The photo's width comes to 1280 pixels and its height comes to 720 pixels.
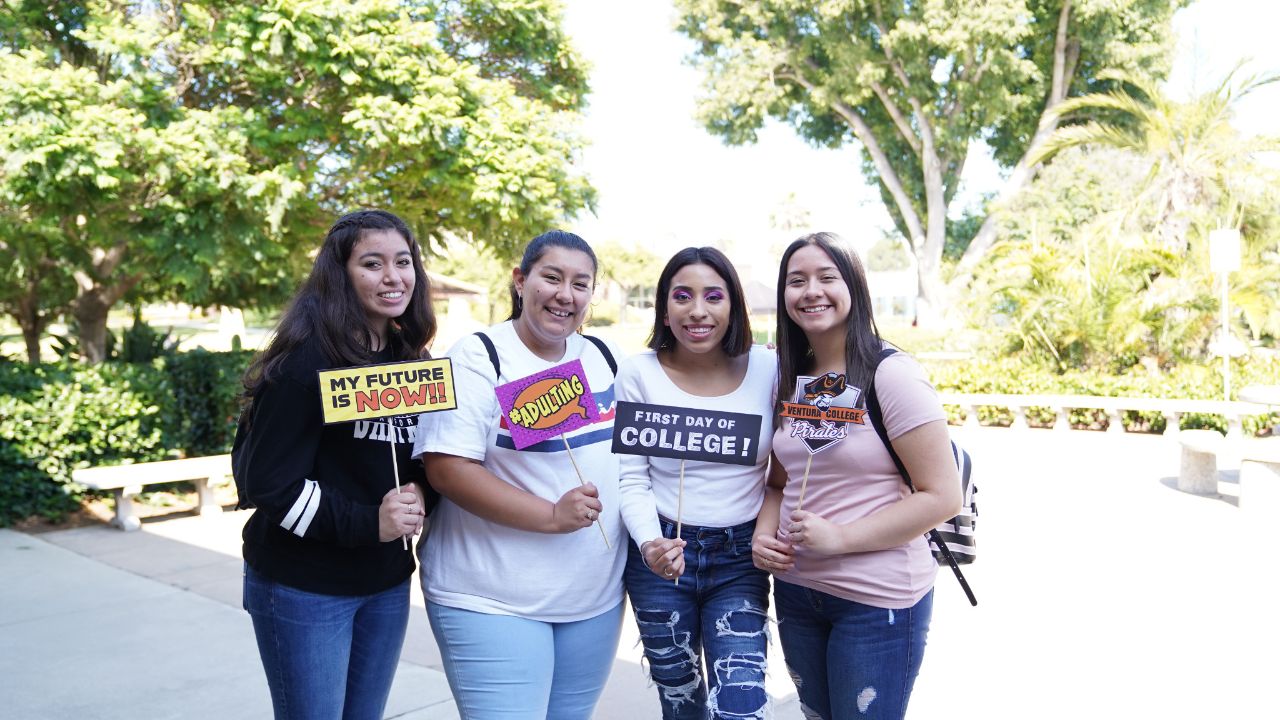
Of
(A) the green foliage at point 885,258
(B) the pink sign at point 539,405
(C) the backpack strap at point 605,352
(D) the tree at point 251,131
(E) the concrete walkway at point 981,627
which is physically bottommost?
(E) the concrete walkway at point 981,627

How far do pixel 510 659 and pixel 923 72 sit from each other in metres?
23.7

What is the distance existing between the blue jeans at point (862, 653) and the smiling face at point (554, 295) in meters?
0.93

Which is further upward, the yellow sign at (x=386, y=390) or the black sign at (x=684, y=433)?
the yellow sign at (x=386, y=390)

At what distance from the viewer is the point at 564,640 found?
2492 millimetres

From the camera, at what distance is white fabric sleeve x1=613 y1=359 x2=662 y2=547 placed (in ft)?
8.17

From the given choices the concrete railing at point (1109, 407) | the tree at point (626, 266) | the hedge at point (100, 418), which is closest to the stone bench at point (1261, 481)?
the concrete railing at point (1109, 407)

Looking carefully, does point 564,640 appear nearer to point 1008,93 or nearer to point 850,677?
point 850,677

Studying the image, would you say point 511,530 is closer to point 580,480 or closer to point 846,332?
point 580,480

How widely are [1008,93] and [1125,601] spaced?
21187 millimetres

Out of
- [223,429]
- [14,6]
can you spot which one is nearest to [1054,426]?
[223,429]

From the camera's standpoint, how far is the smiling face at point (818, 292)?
248cm

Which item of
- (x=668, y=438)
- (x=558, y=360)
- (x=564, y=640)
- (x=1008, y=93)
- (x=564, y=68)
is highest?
(x=1008, y=93)

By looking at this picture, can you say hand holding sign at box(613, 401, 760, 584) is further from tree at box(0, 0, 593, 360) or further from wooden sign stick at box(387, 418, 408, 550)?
tree at box(0, 0, 593, 360)

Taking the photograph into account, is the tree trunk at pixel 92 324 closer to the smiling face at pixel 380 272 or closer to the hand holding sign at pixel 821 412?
the smiling face at pixel 380 272
